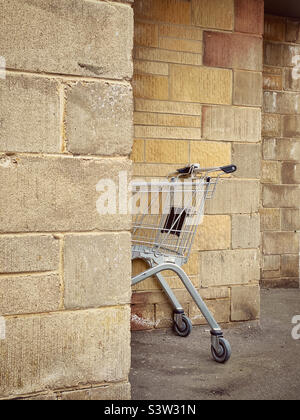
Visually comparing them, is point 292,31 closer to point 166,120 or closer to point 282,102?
point 282,102

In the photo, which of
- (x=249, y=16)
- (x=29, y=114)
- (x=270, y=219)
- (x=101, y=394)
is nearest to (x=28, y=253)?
(x=29, y=114)

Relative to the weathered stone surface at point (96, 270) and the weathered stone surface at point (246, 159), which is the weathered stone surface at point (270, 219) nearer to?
the weathered stone surface at point (246, 159)

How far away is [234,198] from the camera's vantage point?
3.79m

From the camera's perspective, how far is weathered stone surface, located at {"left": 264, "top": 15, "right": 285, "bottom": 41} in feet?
17.7

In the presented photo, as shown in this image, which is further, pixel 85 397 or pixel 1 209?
pixel 85 397

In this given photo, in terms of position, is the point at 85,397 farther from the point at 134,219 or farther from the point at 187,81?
the point at 187,81

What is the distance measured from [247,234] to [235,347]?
0.91m

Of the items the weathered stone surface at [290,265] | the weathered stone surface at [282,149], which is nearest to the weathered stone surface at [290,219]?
the weathered stone surface at [290,265]

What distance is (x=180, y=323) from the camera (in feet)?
11.8

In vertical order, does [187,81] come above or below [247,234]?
above

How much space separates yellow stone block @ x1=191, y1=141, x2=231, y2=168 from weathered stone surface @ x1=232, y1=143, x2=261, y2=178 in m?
0.07

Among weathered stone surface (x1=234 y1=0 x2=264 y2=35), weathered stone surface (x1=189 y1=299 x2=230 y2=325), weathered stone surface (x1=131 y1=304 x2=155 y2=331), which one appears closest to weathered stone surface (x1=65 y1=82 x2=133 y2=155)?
weathered stone surface (x1=131 y1=304 x2=155 y2=331)
